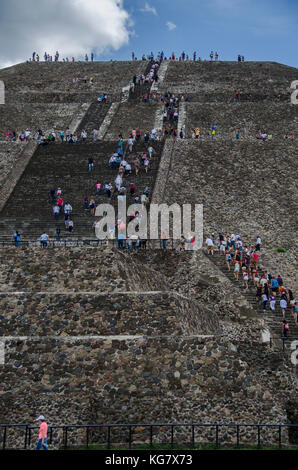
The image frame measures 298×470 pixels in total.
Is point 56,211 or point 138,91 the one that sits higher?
point 138,91

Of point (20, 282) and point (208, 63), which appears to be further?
point (208, 63)

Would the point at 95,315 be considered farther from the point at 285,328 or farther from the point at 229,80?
the point at 229,80

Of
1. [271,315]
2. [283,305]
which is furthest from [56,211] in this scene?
[283,305]

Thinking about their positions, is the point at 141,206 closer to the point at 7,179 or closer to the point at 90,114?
the point at 7,179

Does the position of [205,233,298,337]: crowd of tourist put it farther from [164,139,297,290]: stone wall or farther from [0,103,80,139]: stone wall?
[0,103,80,139]: stone wall

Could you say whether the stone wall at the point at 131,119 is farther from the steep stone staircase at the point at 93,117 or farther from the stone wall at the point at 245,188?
the stone wall at the point at 245,188

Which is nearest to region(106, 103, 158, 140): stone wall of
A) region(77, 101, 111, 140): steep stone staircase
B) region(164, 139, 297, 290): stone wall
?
region(77, 101, 111, 140): steep stone staircase

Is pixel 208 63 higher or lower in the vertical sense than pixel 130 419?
higher

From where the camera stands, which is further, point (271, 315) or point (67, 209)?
point (67, 209)

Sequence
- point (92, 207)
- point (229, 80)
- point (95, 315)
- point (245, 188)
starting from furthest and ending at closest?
point (229, 80)
point (245, 188)
point (92, 207)
point (95, 315)
